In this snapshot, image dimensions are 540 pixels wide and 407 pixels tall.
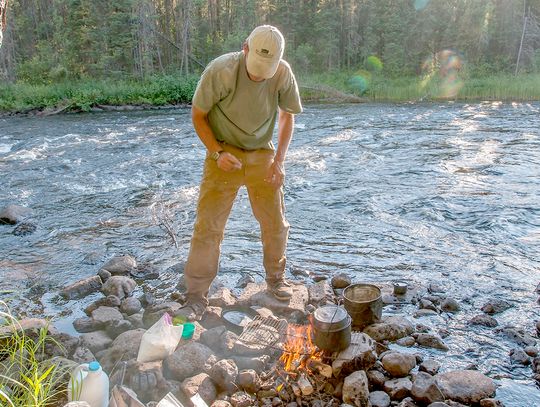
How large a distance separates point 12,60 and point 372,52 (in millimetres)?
23554

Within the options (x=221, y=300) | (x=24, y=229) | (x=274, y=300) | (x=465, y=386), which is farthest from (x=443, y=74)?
(x=465, y=386)

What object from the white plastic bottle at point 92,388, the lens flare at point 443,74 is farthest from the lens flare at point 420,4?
the white plastic bottle at point 92,388

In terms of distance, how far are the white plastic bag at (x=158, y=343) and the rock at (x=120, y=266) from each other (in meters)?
2.01

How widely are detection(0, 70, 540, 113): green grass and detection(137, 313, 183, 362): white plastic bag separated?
784 inches

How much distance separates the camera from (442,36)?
34219 mm

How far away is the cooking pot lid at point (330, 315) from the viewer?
11.4ft

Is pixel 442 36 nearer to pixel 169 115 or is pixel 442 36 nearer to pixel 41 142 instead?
pixel 169 115

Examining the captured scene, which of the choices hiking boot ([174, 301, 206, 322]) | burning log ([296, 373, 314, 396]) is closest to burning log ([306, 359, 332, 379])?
burning log ([296, 373, 314, 396])

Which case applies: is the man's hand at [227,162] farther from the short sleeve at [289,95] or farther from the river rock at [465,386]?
the river rock at [465,386]

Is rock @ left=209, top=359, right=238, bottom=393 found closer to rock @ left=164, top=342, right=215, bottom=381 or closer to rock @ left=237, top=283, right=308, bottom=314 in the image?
rock @ left=164, top=342, right=215, bottom=381

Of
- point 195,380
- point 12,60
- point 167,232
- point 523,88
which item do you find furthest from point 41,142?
point 12,60

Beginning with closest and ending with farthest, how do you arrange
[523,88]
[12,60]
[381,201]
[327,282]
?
1. [327,282]
2. [381,201]
3. [523,88]
4. [12,60]

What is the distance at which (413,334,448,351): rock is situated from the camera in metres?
3.84

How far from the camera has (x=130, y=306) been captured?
4.48 m
